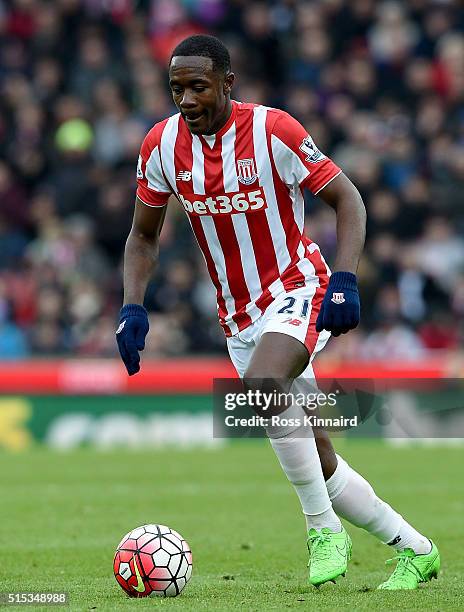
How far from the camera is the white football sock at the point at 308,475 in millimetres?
5918

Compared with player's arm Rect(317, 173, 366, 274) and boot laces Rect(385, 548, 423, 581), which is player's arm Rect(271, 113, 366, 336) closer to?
player's arm Rect(317, 173, 366, 274)

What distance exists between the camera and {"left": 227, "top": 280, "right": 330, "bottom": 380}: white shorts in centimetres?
592

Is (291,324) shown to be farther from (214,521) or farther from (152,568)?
(214,521)

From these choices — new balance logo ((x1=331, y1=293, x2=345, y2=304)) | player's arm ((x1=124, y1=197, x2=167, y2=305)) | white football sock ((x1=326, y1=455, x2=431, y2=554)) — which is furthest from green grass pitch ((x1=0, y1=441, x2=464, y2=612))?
player's arm ((x1=124, y1=197, x2=167, y2=305))

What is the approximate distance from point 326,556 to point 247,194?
166 centimetres

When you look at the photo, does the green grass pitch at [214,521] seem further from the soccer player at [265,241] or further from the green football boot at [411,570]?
the soccer player at [265,241]

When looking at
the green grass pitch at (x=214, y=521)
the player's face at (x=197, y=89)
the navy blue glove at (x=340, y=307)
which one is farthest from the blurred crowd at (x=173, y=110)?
the navy blue glove at (x=340, y=307)

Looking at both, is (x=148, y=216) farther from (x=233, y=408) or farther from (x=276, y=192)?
(x=233, y=408)

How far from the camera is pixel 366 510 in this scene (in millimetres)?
6160

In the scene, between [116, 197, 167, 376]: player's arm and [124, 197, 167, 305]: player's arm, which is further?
[124, 197, 167, 305]: player's arm

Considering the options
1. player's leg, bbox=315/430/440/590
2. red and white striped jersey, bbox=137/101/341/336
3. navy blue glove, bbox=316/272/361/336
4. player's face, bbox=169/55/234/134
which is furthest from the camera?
player's leg, bbox=315/430/440/590

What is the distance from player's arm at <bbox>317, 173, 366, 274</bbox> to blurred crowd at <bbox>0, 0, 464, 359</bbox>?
876 centimetres

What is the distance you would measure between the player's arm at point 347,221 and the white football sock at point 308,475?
0.79 m

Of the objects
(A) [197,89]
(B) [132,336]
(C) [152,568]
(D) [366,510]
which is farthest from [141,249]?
(D) [366,510]
